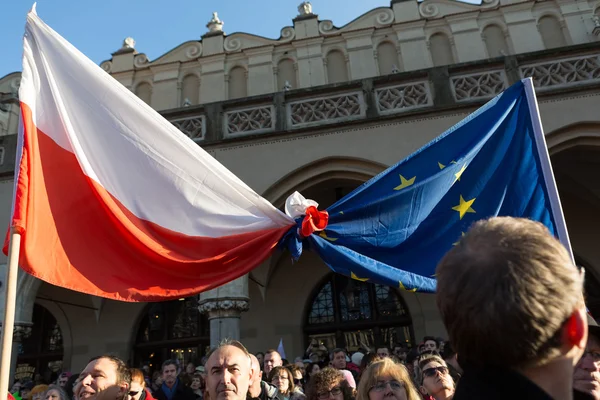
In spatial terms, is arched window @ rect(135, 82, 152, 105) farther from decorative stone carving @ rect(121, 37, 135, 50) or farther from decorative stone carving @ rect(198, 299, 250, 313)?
decorative stone carving @ rect(198, 299, 250, 313)

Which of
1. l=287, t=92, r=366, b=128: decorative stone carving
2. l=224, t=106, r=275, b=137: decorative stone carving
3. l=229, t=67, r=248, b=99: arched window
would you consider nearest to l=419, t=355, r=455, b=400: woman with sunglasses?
l=287, t=92, r=366, b=128: decorative stone carving

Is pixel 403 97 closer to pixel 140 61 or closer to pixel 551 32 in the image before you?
pixel 551 32

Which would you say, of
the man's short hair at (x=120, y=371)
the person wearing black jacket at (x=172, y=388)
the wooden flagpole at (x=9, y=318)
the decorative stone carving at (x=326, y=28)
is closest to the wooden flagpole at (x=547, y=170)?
the man's short hair at (x=120, y=371)

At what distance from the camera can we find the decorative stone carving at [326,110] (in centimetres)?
883

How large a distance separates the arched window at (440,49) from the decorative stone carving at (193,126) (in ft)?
21.2

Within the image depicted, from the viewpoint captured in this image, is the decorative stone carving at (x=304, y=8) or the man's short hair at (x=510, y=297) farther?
the decorative stone carving at (x=304, y=8)

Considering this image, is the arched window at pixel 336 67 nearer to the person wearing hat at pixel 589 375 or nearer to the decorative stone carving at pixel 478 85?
the decorative stone carving at pixel 478 85

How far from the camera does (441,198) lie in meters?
3.98

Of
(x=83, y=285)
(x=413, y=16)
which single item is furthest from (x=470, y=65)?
(x=83, y=285)

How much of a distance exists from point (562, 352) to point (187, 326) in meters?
11.1

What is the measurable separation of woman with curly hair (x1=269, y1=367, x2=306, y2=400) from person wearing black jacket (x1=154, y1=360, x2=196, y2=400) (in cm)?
112

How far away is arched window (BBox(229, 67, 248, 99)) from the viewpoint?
13.1 meters

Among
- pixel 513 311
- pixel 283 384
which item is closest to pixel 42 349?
pixel 283 384

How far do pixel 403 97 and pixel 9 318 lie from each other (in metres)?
7.48
